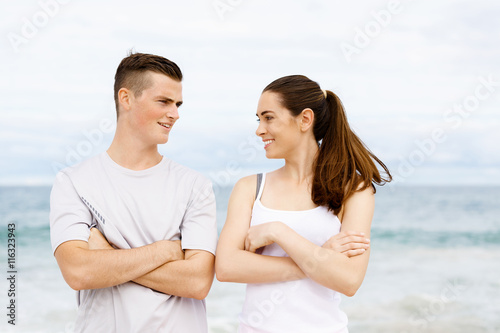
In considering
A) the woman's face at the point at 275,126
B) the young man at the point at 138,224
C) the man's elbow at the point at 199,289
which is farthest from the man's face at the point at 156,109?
the man's elbow at the point at 199,289

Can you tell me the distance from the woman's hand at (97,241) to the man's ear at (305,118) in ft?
4.07

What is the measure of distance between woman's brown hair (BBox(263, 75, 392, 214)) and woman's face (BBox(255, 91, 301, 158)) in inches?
1.5

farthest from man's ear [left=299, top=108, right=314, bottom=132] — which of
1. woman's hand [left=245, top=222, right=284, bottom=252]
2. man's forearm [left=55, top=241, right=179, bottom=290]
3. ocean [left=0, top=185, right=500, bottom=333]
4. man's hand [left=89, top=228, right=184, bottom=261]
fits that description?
ocean [left=0, top=185, right=500, bottom=333]

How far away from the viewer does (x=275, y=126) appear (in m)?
3.05

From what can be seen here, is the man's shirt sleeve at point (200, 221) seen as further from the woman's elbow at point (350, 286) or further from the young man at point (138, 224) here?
the woman's elbow at point (350, 286)

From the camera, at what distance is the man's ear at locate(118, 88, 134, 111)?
3.13 metres

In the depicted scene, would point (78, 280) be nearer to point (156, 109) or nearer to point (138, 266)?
point (138, 266)

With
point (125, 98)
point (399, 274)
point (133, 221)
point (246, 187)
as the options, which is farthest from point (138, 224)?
point (399, 274)

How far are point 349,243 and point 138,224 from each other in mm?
1122

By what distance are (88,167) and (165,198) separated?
48 centimetres

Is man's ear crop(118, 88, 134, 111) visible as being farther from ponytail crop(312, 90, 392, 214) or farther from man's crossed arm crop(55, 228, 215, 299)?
ponytail crop(312, 90, 392, 214)

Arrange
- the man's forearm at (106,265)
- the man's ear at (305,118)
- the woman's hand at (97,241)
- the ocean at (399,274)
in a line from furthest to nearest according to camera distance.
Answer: the ocean at (399,274) < the man's ear at (305,118) < the woman's hand at (97,241) < the man's forearm at (106,265)

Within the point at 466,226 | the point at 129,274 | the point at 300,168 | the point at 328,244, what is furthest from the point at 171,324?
the point at 466,226

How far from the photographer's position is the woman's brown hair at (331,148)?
306 cm
